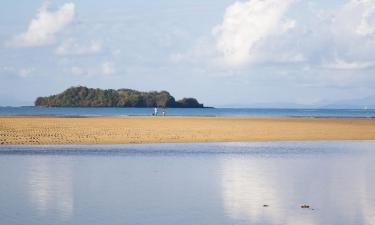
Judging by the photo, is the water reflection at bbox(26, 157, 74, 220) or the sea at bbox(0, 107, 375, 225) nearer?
the sea at bbox(0, 107, 375, 225)

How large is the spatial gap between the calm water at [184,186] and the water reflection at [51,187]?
3 cm

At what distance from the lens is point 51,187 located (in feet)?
64.8

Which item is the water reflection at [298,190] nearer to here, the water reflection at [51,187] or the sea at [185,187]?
the sea at [185,187]

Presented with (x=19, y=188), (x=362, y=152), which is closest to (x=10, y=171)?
(x=19, y=188)

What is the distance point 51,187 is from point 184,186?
149 inches

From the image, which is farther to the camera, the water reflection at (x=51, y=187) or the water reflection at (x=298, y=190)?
the water reflection at (x=51, y=187)

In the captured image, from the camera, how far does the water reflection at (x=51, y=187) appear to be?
16078mm

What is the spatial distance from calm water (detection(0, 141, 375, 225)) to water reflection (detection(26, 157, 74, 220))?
1.0 inches

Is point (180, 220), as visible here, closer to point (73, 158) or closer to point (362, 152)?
point (73, 158)

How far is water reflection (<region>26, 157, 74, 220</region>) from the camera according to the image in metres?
16.1

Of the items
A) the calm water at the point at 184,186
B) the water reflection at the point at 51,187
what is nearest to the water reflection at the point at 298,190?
the calm water at the point at 184,186

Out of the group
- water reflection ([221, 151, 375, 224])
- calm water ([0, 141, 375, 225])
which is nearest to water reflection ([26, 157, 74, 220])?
calm water ([0, 141, 375, 225])

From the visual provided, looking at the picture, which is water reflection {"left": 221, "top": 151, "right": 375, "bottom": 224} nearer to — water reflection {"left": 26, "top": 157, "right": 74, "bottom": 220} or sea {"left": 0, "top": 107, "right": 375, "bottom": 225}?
sea {"left": 0, "top": 107, "right": 375, "bottom": 225}

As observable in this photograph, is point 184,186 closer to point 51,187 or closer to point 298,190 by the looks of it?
point 298,190
